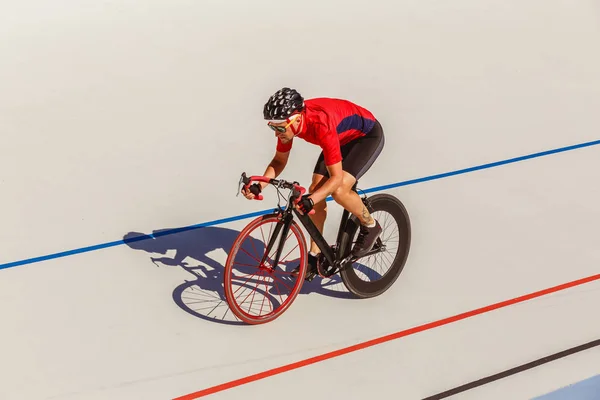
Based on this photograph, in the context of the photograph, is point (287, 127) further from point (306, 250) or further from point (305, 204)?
point (306, 250)

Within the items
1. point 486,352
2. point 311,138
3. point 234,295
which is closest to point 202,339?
point 234,295

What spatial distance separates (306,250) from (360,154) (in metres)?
0.76

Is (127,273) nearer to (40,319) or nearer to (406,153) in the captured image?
(40,319)

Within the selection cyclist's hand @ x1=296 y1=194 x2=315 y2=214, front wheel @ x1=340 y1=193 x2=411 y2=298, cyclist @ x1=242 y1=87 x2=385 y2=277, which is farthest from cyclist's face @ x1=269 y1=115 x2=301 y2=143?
front wheel @ x1=340 y1=193 x2=411 y2=298

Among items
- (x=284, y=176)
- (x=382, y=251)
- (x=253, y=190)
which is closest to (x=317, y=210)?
(x=382, y=251)

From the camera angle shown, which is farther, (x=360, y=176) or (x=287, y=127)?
(x=360, y=176)

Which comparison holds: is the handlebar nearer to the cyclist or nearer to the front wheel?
the cyclist

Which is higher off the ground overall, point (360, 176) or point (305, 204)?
point (360, 176)

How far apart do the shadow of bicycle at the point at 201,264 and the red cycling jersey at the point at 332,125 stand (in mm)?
1139

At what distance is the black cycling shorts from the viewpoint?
520 cm

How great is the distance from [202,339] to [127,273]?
954mm

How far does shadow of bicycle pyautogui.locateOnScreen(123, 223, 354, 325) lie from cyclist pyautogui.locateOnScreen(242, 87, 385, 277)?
0.40 meters

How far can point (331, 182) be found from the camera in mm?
4852

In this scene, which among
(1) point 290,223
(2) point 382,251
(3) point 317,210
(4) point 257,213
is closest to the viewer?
(1) point 290,223
